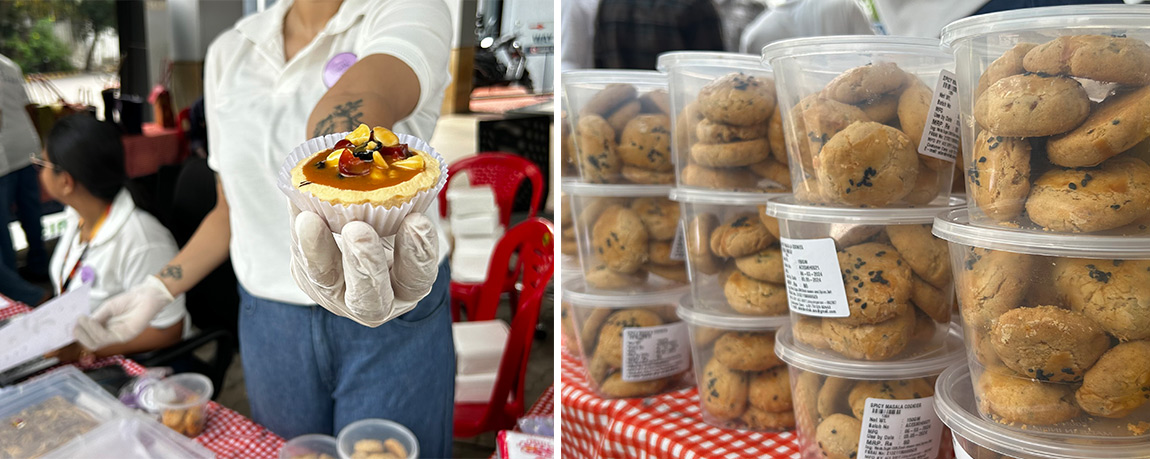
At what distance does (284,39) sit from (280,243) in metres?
0.31

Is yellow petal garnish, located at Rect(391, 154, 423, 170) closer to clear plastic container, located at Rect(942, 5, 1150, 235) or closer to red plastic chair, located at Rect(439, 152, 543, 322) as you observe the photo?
clear plastic container, located at Rect(942, 5, 1150, 235)

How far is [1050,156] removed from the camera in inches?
26.2

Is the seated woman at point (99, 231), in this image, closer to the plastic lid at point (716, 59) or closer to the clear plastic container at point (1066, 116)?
the plastic lid at point (716, 59)

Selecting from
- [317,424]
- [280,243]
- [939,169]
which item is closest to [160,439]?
[317,424]

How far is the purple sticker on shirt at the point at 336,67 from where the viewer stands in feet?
2.76

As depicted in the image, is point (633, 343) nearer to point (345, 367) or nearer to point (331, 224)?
point (345, 367)

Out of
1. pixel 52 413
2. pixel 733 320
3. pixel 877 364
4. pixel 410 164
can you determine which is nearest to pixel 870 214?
pixel 877 364

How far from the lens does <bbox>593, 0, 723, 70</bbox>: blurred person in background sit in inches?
88.0

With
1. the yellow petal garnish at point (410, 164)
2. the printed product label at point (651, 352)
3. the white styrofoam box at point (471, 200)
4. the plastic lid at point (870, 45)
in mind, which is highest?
the plastic lid at point (870, 45)

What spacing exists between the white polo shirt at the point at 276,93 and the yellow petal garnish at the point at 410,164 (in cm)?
27

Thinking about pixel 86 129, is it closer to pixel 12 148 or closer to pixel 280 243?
pixel 12 148

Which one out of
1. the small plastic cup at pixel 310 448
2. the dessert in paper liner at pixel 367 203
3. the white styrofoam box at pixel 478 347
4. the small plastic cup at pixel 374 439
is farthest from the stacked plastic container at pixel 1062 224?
the white styrofoam box at pixel 478 347

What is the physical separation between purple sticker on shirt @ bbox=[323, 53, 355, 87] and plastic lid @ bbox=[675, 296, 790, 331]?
60cm

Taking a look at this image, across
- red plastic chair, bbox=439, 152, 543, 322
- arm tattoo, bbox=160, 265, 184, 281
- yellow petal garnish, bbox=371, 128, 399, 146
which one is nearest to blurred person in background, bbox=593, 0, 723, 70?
red plastic chair, bbox=439, 152, 543, 322
